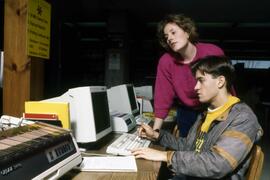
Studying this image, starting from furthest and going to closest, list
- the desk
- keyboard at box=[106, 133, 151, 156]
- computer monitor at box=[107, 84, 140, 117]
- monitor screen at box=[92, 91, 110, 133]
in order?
computer monitor at box=[107, 84, 140, 117]
monitor screen at box=[92, 91, 110, 133]
keyboard at box=[106, 133, 151, 156]
the desk

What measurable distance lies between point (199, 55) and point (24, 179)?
144 cm

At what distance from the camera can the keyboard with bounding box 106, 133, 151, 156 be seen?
1.54 m

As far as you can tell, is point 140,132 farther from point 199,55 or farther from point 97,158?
point 199,55

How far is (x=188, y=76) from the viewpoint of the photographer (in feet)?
6.68

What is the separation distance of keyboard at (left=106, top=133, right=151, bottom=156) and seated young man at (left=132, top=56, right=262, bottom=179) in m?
0.08

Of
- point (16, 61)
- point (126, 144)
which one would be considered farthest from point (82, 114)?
point (16, 61)

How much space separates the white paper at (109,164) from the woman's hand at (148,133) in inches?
14.8

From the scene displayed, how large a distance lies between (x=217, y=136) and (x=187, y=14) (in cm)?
514

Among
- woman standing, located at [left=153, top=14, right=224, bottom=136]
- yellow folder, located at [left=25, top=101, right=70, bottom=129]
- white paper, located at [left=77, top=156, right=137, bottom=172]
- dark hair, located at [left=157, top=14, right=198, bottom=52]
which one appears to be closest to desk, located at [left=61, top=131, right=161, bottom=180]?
white paper, located at [left=77, top=156, right=137, bottom=172]

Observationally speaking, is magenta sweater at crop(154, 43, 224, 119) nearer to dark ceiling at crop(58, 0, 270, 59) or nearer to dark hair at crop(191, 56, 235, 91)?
dark hair at crop(191, 56, 235, 91)

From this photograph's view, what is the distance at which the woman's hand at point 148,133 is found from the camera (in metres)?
1.79

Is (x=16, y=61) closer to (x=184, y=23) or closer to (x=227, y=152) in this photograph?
(x=184, y=23)

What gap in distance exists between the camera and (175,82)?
2.11 metres

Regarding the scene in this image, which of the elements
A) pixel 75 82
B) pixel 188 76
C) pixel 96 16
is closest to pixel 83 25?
pixel 96 16
